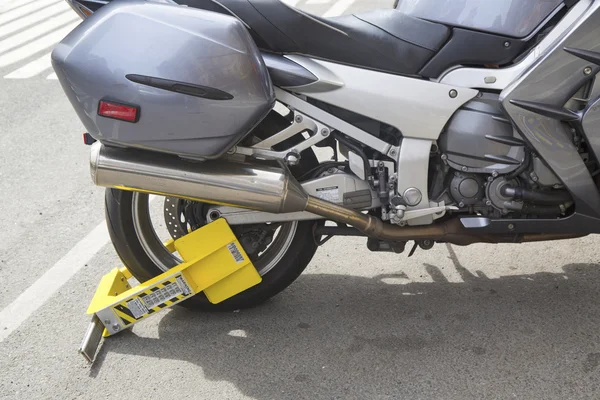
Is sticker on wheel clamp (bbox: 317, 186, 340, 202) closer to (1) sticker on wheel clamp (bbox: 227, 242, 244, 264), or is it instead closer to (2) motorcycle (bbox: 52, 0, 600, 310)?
(2) motorcycle (bbox: 52, 0, 600, 310)

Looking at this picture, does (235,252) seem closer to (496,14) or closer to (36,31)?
(496,14)

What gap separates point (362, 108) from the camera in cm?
299

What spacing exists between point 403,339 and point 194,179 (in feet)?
3.69

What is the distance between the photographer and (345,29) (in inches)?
118

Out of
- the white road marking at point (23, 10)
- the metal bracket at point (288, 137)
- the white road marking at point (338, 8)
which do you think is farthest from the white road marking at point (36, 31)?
the metal bracket at point (288, 137)

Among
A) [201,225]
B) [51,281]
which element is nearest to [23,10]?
[51,281]

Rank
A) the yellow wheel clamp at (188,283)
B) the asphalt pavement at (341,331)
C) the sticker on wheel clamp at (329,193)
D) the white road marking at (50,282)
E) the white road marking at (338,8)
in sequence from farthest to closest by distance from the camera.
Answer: the white road marking at (338,8) < the white road marking at (50,282) < the yellow wheel clamp at (188,283) < the sticker on wheel clamp at (329,193) < the asphalt pavement at (341,331)

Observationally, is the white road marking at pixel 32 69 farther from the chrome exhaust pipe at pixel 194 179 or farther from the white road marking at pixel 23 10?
the chrome exhaust pipe at pixel 194 179

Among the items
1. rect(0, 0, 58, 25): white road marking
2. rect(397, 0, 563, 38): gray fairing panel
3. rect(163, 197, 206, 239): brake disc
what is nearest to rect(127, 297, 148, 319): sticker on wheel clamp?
rect(163, 197, 206, 239): brake disc

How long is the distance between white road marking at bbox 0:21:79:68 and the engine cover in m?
5.99

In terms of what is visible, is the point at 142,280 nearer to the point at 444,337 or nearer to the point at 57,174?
the point at 444,337

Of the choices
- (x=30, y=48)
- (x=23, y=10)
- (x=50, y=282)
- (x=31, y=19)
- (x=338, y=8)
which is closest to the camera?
(x=50, y=282)

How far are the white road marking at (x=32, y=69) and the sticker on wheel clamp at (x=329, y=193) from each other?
17.7ft

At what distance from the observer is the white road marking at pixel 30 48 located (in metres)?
8.23
